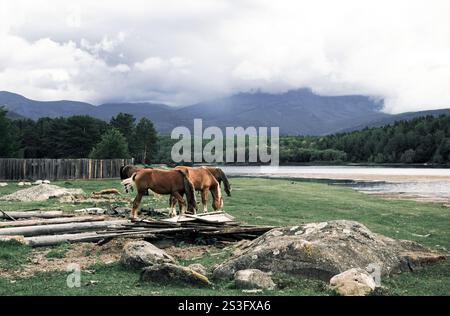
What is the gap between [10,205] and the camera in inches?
891

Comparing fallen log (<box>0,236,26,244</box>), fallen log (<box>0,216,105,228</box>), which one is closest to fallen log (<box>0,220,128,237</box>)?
fallen log (<box>0,236,26,244</box>)

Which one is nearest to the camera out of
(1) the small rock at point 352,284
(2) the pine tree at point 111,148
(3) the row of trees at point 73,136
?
(1) the small rock at point 352,284

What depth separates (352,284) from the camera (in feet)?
28.8

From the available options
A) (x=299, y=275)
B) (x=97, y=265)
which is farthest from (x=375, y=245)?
(x=97, y=265)

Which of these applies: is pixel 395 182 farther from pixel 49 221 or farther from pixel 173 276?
pixel 173 276

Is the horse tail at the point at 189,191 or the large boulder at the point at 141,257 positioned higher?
the horse tail at the point at 189,191

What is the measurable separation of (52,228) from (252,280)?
8061 millimetres

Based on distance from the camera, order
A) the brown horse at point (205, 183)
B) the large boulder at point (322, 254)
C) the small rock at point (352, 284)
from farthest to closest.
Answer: the brown horse at point (205, 183) → the large boulder at point (322, 254) → the small rock at point (352, 284)

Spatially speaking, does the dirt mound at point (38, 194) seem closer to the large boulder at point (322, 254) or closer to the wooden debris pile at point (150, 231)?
the wooden debris pile at point (150, 231)

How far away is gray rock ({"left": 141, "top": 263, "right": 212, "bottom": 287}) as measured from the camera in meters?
9.38

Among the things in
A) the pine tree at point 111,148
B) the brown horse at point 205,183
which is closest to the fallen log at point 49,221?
the brown horse at point 205,183

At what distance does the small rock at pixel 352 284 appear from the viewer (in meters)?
8.64

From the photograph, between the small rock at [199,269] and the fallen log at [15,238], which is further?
the fallen log at [15,238]

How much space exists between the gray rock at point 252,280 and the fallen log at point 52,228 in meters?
7.43
